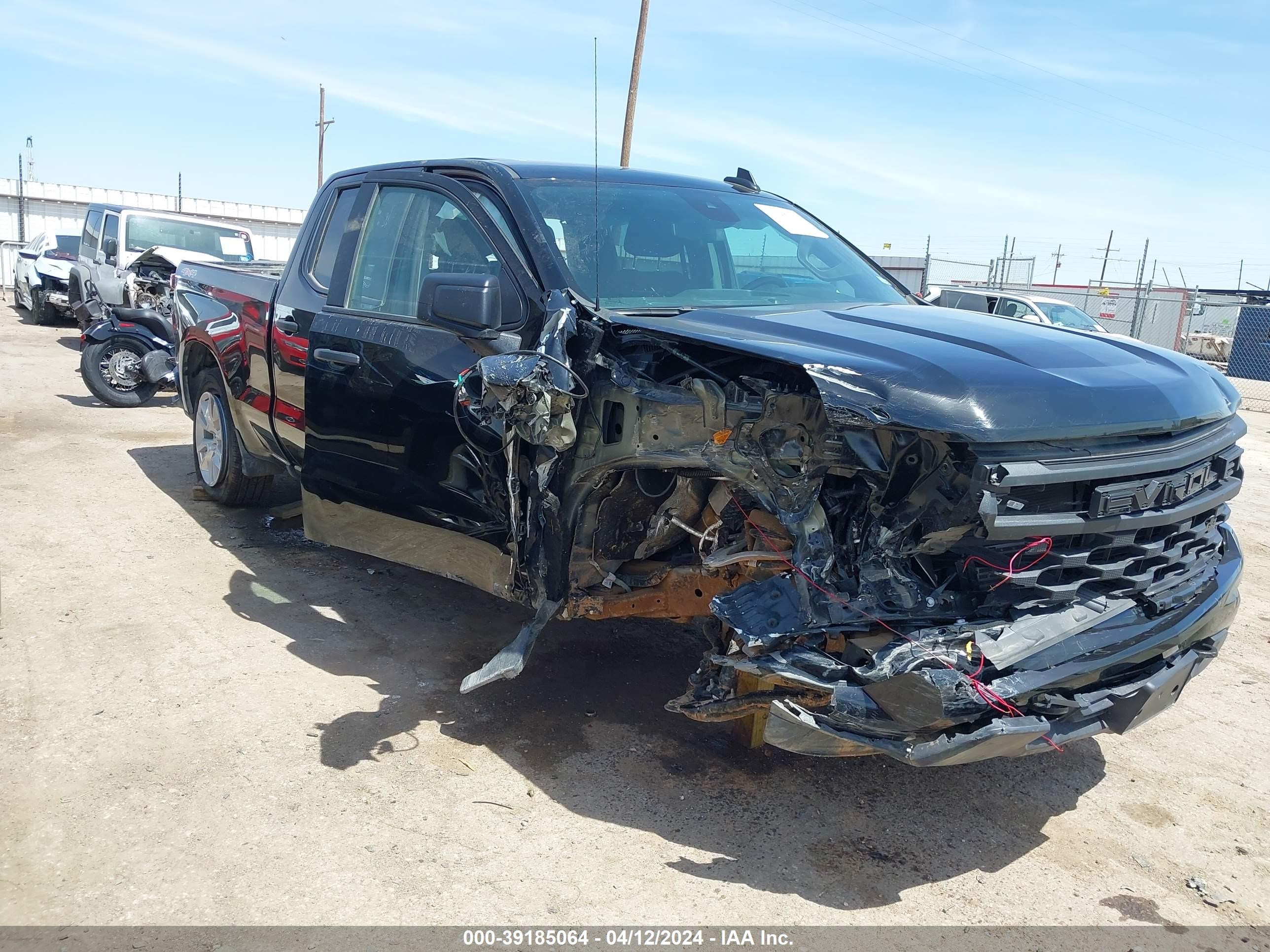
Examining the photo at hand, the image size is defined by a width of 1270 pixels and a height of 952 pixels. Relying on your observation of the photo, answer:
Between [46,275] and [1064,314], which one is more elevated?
[1064,314]

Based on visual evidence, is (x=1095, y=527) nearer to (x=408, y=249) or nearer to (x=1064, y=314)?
(x=408, y=249)

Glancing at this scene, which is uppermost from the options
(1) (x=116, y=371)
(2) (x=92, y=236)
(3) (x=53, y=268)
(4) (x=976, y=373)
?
(4) (x=976, y=373)

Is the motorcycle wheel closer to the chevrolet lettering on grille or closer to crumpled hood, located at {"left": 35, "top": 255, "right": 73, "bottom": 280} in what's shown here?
crumpled hood, located at {"left": 35, "top": 255, "right": 73, "bottom": 280}

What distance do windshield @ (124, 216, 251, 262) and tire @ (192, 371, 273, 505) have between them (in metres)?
8.11

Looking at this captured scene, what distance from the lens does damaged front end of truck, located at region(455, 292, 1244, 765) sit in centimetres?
264

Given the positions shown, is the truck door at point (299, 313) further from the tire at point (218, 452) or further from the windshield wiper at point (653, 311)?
the windshield wiper at point (653, 311)

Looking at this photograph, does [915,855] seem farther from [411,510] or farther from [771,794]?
[411,510]

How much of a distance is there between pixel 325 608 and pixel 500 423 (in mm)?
2096

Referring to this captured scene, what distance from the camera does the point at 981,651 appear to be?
2615mm

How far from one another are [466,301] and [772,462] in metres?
1.25

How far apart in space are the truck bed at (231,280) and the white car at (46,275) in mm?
12446

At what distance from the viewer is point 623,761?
3609 mm

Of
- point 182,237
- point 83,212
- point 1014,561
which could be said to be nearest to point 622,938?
point 1014,561

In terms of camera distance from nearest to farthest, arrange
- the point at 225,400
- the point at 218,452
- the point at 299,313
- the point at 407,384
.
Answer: the point at 407,384
the point at 299,313
the point at 225,400
the point at 218,452
